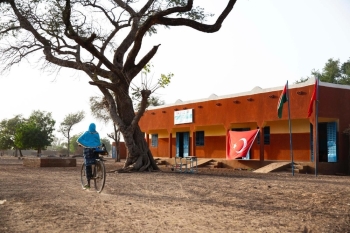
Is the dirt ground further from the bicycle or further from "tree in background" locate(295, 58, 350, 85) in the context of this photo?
"tree in background" locate(295, 58, 350, 85)

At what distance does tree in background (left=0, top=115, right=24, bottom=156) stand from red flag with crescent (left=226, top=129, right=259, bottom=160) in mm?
45989

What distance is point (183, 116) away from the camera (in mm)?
27531

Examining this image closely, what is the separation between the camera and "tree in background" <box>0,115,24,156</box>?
200 feet

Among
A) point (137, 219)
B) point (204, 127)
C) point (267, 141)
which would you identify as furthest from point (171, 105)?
point (137, 219)

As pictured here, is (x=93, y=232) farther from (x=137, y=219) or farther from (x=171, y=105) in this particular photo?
(x=171, y=105)

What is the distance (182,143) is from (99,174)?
2164cm

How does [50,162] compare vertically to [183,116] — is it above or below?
below

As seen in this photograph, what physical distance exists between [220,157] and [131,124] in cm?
966

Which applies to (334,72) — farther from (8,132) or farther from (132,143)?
(8,132)

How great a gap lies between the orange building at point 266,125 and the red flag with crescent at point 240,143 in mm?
1098

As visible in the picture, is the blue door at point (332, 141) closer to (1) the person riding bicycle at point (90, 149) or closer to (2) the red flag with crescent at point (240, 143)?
(2) the red flag with crescent at point (240, 143)

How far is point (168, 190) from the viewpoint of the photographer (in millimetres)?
9242

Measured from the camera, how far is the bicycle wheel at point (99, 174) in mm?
8529

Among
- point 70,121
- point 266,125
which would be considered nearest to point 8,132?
point 70,121
